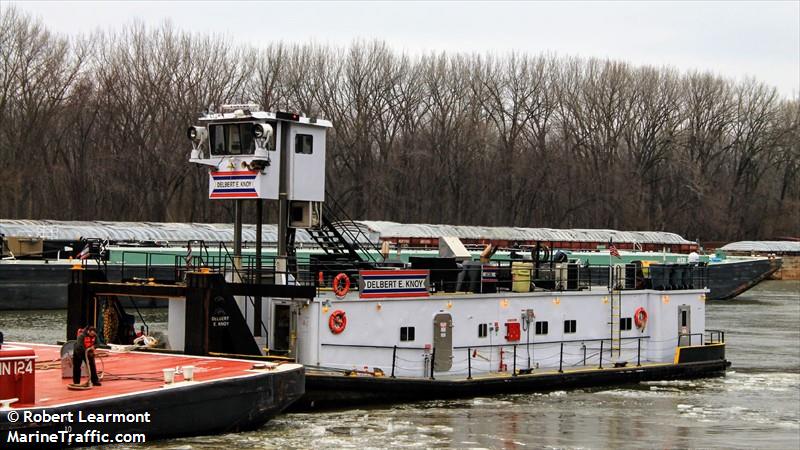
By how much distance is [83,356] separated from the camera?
67.1ft

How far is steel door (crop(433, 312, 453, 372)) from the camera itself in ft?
87.2

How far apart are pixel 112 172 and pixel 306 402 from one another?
5812 cm

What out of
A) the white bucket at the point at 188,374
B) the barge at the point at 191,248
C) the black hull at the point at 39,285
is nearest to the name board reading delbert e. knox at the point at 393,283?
the white bucket at the point at 188,374

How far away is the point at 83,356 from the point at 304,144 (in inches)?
311

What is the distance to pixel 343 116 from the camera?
89.9 meters

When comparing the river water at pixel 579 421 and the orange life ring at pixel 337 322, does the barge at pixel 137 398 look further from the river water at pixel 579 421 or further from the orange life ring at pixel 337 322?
the orange life ring at pixel 337 322

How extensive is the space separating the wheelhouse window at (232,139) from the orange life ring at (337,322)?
401 cm

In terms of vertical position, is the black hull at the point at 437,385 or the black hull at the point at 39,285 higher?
the black hull at the point at 39,285

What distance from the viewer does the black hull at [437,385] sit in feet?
79.9

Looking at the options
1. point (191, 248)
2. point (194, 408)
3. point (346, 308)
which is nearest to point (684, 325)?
point (346, 308)

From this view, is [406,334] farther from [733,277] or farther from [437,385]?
[733,277]

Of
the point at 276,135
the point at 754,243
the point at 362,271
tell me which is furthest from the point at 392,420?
→ the point at 754,243

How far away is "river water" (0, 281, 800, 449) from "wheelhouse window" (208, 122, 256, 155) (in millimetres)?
5958

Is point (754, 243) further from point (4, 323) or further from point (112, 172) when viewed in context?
point (4, 323)
